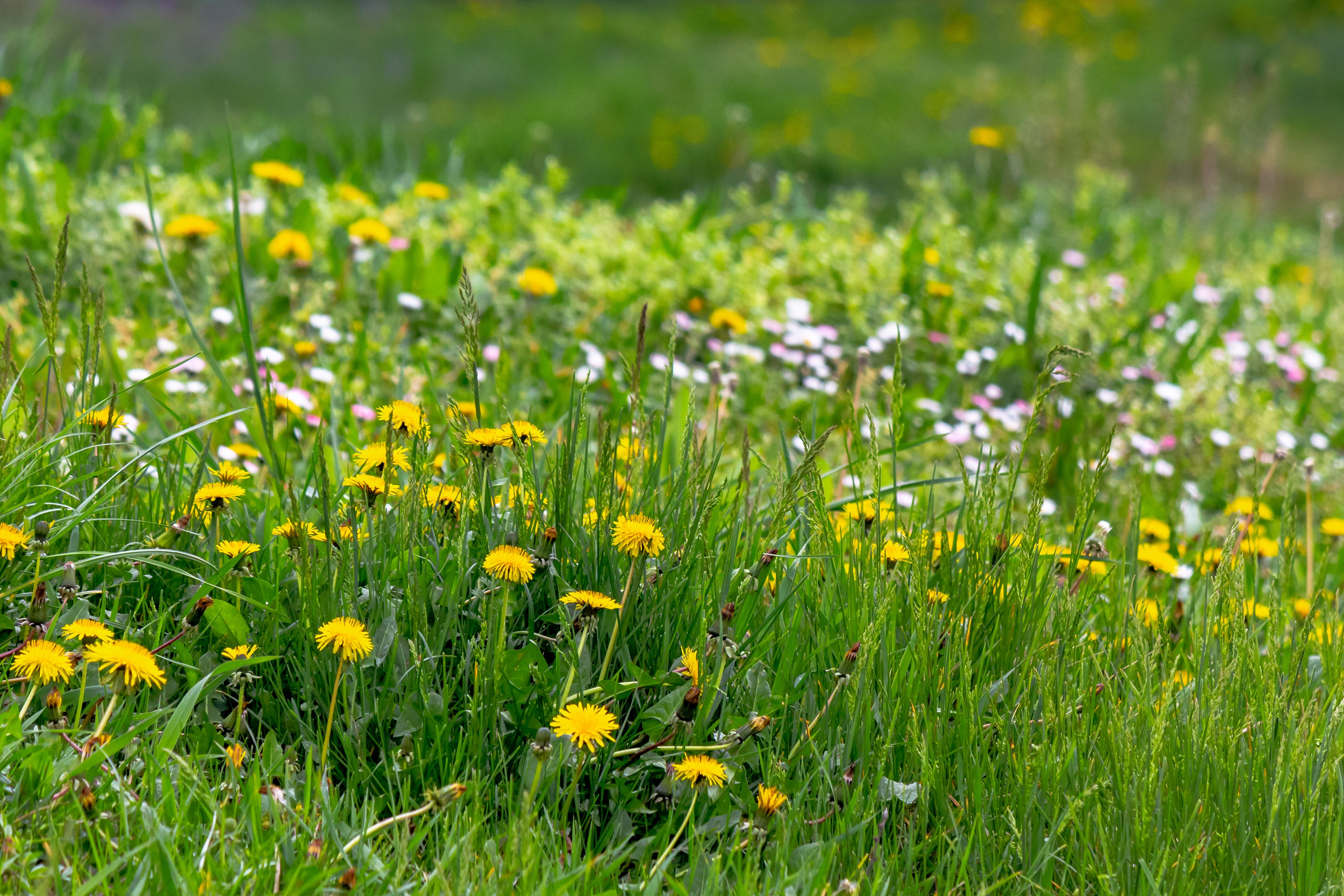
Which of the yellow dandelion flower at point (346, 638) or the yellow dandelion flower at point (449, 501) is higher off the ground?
the yellow dandelion flower at point (449, 501)

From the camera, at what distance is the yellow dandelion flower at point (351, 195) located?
459 cm

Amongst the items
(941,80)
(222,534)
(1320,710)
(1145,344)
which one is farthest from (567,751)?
(941,80)

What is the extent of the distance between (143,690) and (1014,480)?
1.32 metres

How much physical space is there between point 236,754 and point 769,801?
0.68 metres

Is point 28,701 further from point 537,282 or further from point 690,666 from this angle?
point 537,282

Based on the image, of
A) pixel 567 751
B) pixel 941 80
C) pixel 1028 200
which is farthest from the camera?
pixel 941 80

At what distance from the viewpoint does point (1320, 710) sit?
5.90 ft

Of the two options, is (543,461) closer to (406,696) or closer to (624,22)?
(406,696)

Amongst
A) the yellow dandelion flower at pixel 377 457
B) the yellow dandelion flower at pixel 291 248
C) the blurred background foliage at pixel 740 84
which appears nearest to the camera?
the yellow dandelion flower at pixel 377 457

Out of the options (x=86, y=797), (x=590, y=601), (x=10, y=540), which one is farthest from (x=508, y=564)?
(x=10, y=540)

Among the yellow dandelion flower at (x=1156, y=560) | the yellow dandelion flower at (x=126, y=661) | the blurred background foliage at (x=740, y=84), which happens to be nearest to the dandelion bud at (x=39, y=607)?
the yellow dandelion flower at (x=126, y=661)

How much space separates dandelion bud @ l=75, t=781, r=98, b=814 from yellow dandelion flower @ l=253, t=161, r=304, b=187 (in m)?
3.10

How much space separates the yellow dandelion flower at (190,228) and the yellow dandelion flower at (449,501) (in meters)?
2.12

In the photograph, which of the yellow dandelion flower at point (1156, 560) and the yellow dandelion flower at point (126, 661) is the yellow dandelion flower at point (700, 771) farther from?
the yellow dandelion flower at point (1156, 560)
